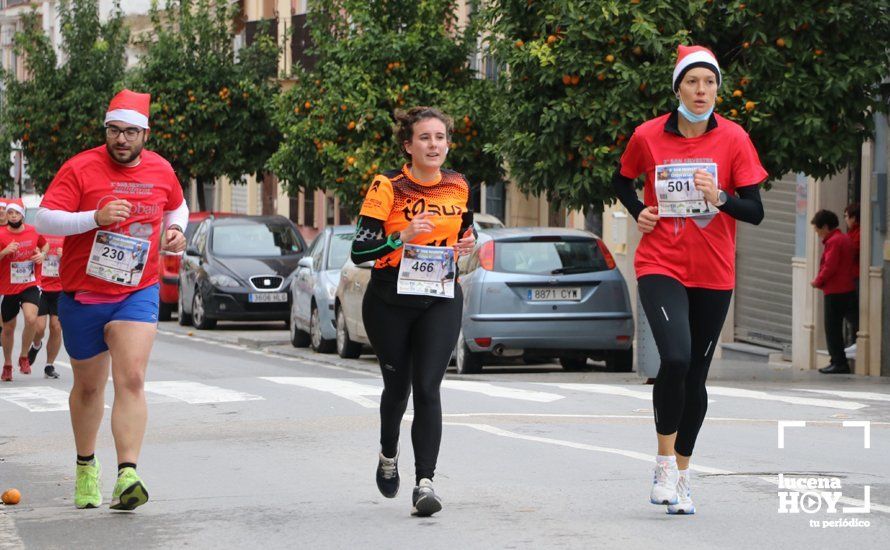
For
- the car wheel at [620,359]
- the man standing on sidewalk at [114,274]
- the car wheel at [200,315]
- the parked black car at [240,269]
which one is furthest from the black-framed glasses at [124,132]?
the car wheel at [200,315]

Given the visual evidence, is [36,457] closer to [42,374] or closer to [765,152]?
[42,374]

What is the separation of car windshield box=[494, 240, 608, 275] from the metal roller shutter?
5.15m

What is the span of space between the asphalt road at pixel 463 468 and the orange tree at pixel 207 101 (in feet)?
71.1

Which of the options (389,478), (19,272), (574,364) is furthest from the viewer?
(574,364)

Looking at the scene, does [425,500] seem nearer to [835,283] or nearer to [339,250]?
[835,283]

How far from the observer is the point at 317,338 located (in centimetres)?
2298

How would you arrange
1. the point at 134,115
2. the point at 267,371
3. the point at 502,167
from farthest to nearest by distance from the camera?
the point at 502,167
the point at 267,371
the point at 134,115

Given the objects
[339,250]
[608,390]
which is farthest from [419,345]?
[339,250]

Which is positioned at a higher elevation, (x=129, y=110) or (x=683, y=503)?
(x=129, y=110)

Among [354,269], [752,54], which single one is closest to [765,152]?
[752,54]

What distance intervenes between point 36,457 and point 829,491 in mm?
4823

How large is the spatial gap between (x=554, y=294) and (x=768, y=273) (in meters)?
6.40

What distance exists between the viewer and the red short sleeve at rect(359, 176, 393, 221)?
797 centimetres

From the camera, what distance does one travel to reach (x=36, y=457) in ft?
36.0
